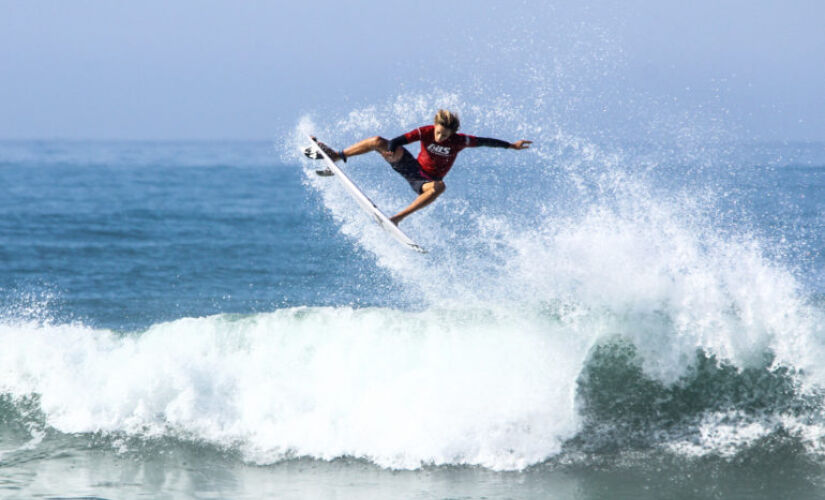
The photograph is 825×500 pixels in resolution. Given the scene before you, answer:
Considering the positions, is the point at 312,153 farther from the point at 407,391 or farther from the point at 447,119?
the point at 407,391

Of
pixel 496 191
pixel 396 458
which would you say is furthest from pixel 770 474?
pixel 496 191

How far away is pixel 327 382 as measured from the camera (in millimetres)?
9445

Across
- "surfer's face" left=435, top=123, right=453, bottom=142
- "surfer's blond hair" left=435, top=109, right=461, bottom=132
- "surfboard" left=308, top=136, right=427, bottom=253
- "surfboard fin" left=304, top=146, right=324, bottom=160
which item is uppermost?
"surfer's blond hair" left=435, top=109, right=461, bottom=132

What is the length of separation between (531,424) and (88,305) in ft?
29.3

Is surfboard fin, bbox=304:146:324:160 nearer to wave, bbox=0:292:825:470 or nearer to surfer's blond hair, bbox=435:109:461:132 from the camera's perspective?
surfer's blond hair, bbox=435:109:461:132

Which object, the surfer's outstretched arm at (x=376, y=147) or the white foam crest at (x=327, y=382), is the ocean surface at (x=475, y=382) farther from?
the surfer's outstretched arm at (x=376, y=147)

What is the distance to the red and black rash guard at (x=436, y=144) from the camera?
356 inches

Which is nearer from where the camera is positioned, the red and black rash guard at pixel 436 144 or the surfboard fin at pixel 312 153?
the red and black rash guard at pixel 436 144

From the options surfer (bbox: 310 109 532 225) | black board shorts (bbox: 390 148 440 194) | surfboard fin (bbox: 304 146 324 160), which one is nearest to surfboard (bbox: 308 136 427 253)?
surfboard fin (bbox: 304 146 324 160)

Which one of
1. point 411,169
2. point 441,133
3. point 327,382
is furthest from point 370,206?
point 327,382

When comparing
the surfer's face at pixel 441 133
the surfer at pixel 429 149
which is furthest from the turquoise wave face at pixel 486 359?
the surfer's face at pixel 441 133

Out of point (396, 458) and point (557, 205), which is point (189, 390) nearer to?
point (396, 458)

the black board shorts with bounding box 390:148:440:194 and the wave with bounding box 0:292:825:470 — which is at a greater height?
the black board shorts with bounding box 390:148:440:194

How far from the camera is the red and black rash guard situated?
9.05 m
